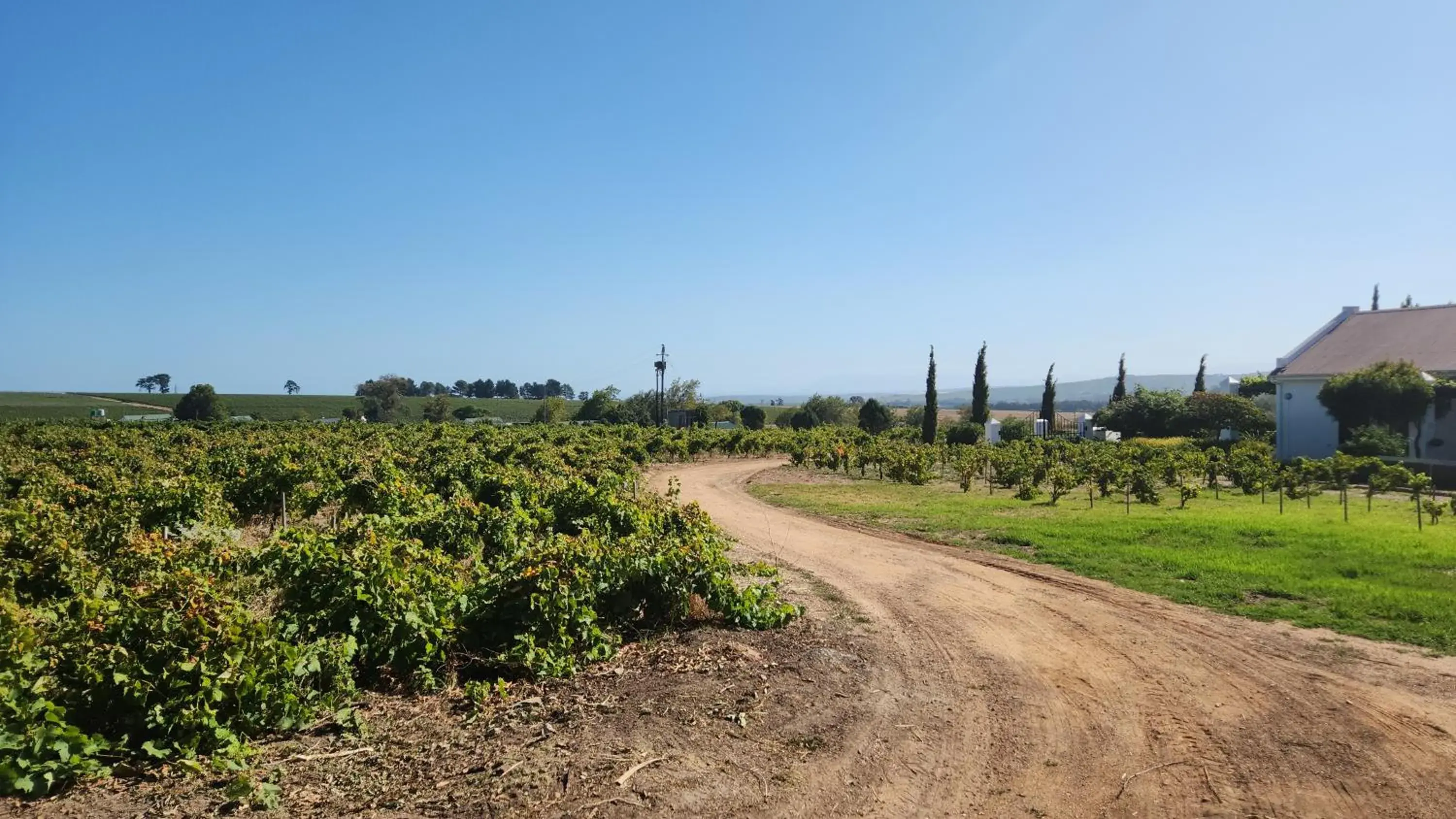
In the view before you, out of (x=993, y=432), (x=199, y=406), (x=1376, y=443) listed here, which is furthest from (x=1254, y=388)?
(x=199, y=406)

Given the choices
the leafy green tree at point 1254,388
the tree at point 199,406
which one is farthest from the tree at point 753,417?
the tree at point 199,406

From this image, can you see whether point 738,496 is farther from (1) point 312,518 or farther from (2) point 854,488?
(1) point 312,518

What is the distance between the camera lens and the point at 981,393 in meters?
49.2

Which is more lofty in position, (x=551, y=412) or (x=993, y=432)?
(x=551, y=412)

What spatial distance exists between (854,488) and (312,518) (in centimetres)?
1420

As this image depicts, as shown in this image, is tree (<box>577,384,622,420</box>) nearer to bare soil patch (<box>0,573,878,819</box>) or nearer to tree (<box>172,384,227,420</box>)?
tree (<box>172,384,227,420</box>)

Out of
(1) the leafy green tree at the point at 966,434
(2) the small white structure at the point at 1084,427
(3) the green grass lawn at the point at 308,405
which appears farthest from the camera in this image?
(3) the green grass lawn at the point at 308,405

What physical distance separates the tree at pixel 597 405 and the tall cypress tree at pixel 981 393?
33.5 metres

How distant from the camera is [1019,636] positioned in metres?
7.83

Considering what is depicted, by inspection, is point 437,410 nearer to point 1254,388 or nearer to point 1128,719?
point 1254,388

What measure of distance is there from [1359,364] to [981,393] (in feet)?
64.0

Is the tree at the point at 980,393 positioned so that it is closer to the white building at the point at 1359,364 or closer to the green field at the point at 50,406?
the white building at the point at 1359,364

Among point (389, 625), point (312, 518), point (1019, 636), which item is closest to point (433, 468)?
point (312, 518)

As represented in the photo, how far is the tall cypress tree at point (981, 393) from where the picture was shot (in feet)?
158
